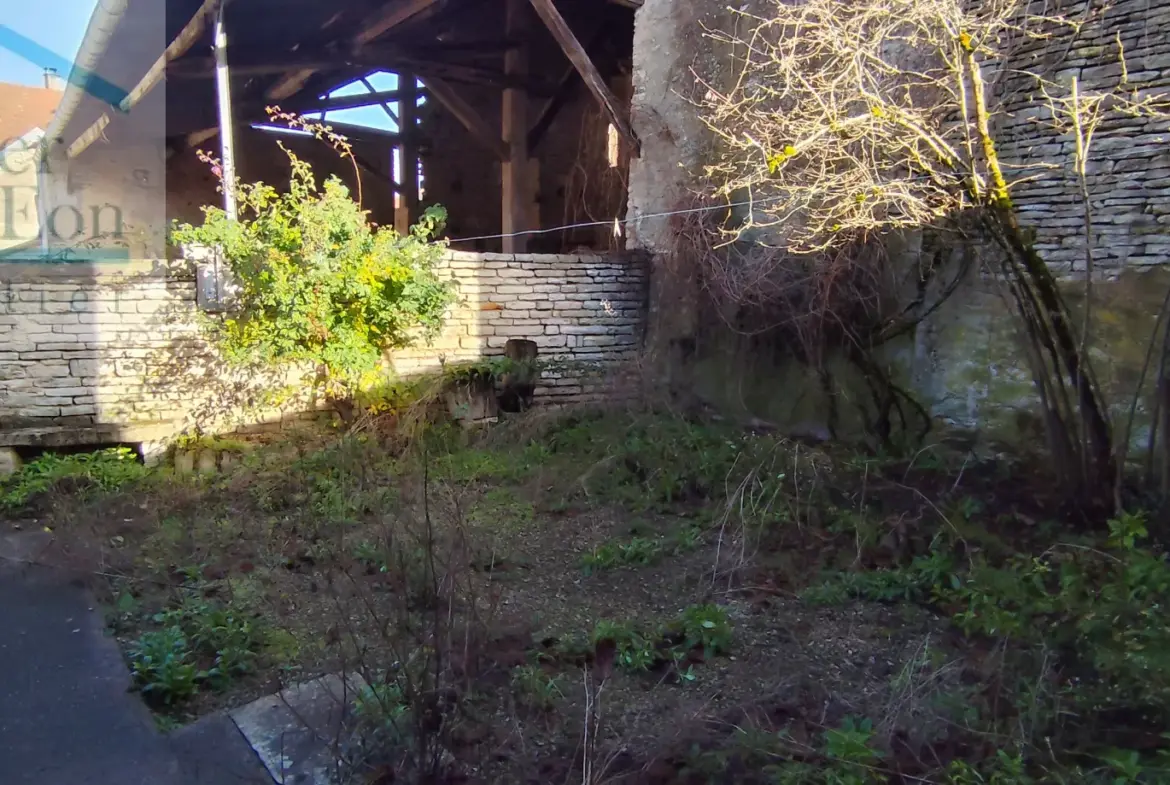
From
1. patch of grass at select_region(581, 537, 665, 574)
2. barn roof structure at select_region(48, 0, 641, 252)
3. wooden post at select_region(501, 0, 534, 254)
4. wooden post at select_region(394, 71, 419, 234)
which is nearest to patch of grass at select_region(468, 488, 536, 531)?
patch of grass at select_region(581, 537, 665, 574)

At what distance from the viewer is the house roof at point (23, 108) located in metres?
13.4

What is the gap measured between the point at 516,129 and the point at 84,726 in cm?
761

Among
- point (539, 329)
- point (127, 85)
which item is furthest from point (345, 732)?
point (127, 85)

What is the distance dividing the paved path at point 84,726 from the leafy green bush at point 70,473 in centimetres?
179

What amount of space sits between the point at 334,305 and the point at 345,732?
159 inches

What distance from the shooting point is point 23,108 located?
1398 centimetres

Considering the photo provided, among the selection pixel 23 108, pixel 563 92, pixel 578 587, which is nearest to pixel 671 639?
pixel 578 587

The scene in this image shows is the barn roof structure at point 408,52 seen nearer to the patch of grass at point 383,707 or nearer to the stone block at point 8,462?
the stone block at point 8,462

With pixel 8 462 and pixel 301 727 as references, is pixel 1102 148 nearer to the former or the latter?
pixel 301 727

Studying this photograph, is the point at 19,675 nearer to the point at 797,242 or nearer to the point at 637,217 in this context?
the point at 797,242

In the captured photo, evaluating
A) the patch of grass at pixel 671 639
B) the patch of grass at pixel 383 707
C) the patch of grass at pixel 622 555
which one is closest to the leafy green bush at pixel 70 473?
the patch of grass at pixel 622 555

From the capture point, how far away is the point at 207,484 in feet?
18.4

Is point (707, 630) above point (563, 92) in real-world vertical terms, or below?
below

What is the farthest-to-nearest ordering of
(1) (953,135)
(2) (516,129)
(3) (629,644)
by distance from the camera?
(2) (516,129), (1) (953,135), (3) (629,644)
